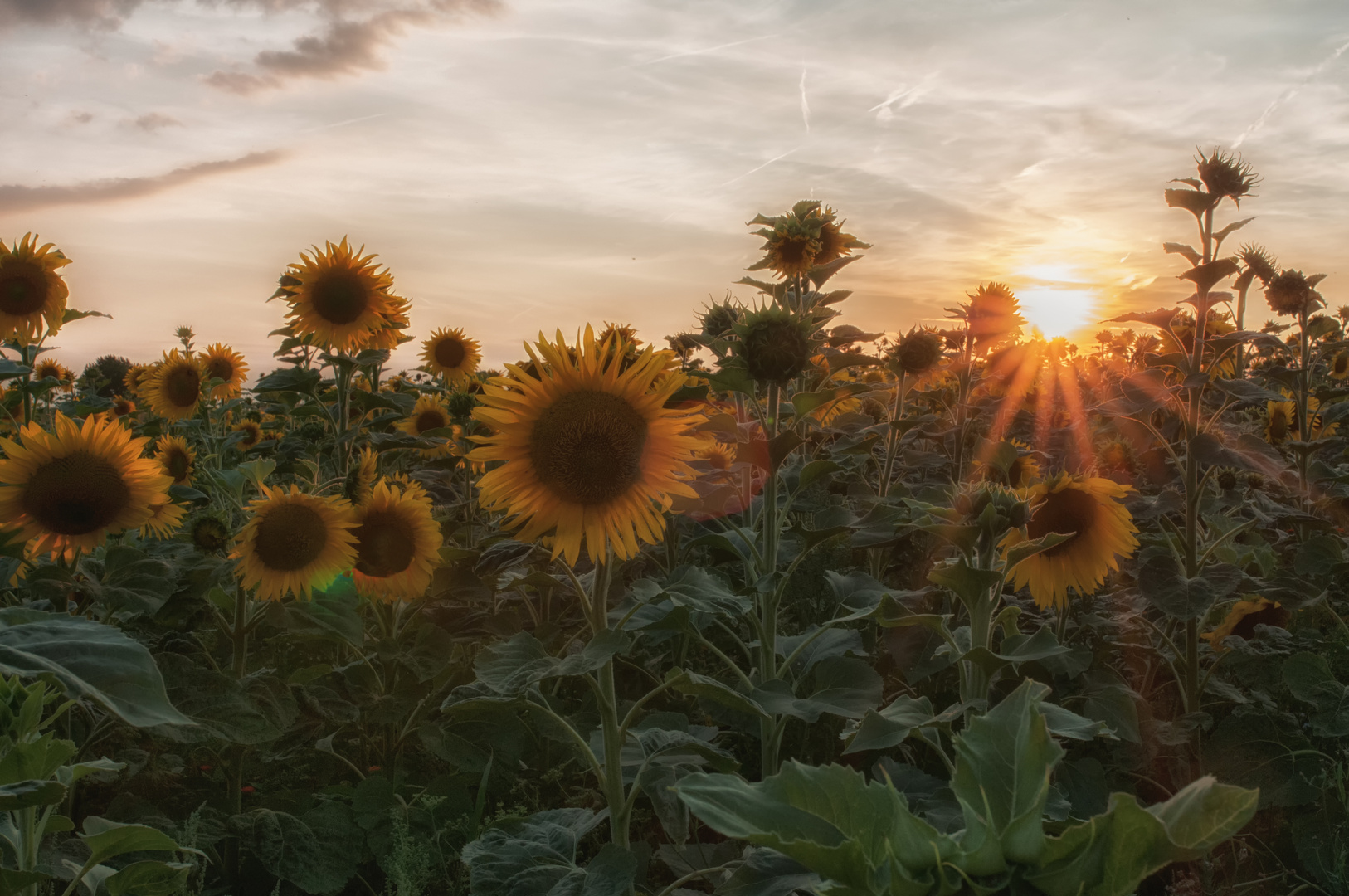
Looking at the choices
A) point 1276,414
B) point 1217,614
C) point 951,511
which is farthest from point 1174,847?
point 1276,414

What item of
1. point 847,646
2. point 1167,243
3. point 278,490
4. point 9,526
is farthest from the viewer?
point 1167,243

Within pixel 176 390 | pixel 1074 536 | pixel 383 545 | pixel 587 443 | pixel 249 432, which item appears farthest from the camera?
pixel 249 432

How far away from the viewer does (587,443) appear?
227 cm

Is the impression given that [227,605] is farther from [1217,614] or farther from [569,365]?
[1217,614]

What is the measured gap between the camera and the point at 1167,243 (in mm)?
3527

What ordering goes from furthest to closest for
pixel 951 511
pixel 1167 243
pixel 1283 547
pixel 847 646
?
pixel 1283 547, pixel 1167 243, pixel 847 646, pixel 951 511

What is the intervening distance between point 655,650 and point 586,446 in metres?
1.88

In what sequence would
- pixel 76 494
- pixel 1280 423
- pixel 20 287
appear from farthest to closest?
pixel 1280 423 < pixel 20 287 < pixel 76 494

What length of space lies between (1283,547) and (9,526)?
580cm

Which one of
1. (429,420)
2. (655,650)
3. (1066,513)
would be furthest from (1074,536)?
(429,420)

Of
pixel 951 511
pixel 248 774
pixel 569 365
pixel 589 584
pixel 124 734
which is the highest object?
pixel 569 365

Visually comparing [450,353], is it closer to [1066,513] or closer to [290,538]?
[290,538]

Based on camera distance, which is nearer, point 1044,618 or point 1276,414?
point 1044,618

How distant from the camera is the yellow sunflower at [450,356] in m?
7.15
